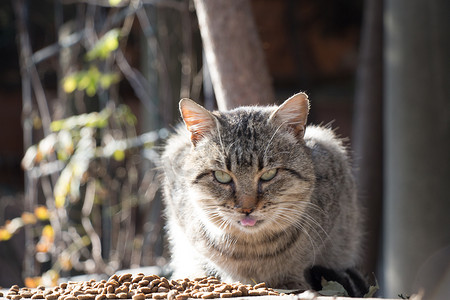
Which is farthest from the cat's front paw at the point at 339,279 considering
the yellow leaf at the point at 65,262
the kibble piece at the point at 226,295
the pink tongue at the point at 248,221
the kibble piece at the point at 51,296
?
the yellow leaf at the point at 65,262

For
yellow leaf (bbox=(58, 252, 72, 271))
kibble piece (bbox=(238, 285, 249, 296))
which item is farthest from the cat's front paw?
yellow leaf (bbox=(58, 252, 72, 271))

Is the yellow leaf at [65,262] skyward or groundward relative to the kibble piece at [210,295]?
groundward

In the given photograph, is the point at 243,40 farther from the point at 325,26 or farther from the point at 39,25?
the point at 325,26

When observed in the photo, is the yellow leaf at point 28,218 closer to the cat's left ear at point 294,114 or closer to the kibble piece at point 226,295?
the cat's left ear at point 294,114

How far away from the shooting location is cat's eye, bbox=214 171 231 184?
2389 millimetres

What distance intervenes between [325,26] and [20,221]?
14.8 feet

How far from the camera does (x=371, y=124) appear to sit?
471cm

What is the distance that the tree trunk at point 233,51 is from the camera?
3.12 m

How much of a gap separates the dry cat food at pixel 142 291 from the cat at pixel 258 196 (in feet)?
0.96

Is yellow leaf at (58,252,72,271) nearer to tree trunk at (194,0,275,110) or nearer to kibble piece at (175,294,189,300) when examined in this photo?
tree trunk at (194,0,275,110)

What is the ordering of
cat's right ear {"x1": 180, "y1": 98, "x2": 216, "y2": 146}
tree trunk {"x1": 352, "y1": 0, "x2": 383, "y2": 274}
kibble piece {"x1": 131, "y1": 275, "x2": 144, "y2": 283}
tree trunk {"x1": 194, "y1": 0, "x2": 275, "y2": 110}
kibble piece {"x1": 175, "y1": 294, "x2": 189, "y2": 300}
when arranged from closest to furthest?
kibble piece {"x1": 175, "y1": 294, "x2": 189, "y2": 300} → kibble piece {"x1": 131, "y1": 275, "x2": 144, "y2": 283} → cat's right ear {"x1": 180, "y1": 98, "x2": 216, "y2": 146} → tree trunk {"x1": 194, "y1": 0, "x2": 275, "y2": 110} → tree trunk {"x1": 352, "y1": 0, "x2": 383, "y2": 274}

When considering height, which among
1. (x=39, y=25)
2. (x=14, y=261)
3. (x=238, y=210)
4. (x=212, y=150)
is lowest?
(x=14, y=261)

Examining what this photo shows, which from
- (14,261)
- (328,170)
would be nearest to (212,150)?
(328,170)

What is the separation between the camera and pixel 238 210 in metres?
2.28
